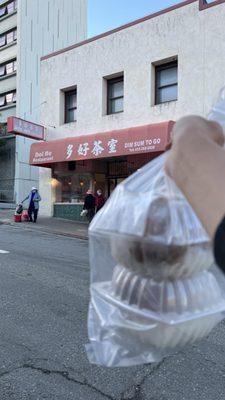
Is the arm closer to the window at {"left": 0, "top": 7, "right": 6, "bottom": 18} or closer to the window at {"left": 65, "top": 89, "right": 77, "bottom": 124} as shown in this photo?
the window at {"left": 65, "top": 89, "right": 77, "bottom": 124}

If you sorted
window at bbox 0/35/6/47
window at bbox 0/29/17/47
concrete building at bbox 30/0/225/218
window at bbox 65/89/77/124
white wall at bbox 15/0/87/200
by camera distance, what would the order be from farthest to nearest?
1. window at bbox 0/35/6/47
2. window at bbox 0/29/17/47
3. white wall at bbox 15/0/87/200
4. window at bbox 65/89/77/124
5. concrete building at bbox 30/0/225/218

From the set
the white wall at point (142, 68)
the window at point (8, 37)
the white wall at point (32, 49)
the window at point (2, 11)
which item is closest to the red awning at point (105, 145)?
the white wall at point (142, 68)

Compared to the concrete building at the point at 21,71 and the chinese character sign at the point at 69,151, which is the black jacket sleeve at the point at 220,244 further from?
the concrete building at the point at 21,71

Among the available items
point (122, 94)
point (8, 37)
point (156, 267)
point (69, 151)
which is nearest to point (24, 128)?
point (69, 151)

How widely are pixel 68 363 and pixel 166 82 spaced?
13.3m

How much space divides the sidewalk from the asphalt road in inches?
320

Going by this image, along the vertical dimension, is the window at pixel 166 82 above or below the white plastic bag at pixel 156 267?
above

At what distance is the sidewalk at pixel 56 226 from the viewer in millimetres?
14586

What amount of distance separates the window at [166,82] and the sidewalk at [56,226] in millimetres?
5414

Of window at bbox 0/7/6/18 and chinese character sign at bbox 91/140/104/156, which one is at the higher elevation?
window at bbox 0/7/6/18

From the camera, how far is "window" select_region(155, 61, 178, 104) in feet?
50.6

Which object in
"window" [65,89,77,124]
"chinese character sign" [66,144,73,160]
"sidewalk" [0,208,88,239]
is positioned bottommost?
"sidewalk" [0,208,88,239]

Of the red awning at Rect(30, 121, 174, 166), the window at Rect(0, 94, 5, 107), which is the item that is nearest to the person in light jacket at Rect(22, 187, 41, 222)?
the red awning at Rect(30, 121, 174, 166)

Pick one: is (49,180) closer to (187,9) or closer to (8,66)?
(187,9)
